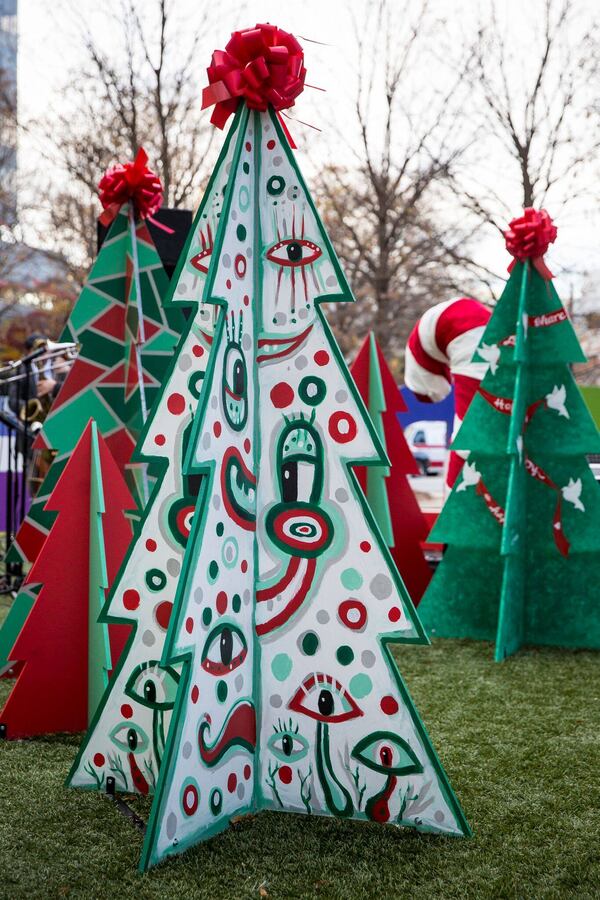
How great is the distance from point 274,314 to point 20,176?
55.0ft

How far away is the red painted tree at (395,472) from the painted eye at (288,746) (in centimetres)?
335

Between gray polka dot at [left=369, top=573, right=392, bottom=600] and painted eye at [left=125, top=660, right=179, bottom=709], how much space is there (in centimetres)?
66

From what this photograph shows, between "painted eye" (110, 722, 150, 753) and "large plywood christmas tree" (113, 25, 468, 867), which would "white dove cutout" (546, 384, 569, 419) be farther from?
"painted eye" (110, 722, 150, 753)

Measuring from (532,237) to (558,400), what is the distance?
94 centimetres

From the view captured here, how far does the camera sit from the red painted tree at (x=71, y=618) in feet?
11.5

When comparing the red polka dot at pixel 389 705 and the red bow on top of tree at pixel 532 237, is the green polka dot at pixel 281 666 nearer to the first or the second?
the red polka dot at pixel 389 705

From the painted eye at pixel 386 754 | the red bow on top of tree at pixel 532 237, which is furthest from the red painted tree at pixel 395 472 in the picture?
the painted eye at pixel 386 754

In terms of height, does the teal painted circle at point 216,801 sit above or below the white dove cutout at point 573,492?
below

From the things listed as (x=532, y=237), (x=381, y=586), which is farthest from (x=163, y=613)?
(x=532, y=237)

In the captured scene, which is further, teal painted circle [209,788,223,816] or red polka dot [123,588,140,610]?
red polka dot [123,588,140,610]

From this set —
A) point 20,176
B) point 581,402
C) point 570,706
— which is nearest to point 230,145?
point 570,706

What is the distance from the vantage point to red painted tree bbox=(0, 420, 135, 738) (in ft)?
11.5

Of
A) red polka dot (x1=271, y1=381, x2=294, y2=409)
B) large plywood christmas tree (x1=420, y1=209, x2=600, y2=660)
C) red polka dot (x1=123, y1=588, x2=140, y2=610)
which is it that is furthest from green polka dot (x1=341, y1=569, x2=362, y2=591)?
large plywood christmas tree (x1=420, y1=209, x2=600, y2=660)

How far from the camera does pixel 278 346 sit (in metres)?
2.78
